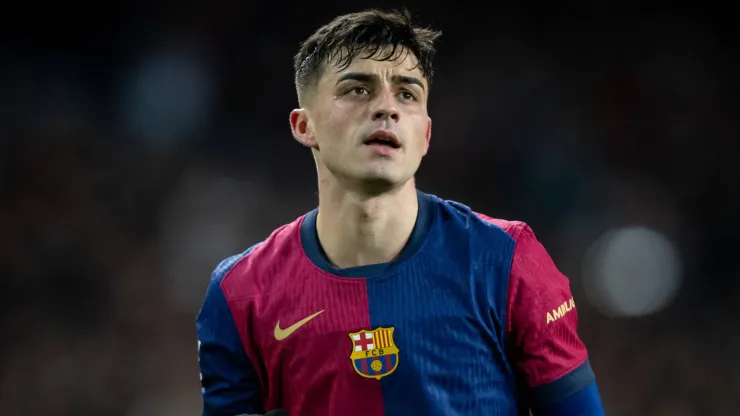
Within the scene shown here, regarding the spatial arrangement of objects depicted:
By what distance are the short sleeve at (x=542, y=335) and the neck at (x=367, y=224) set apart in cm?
30

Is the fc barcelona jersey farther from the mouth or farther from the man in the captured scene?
the mouth

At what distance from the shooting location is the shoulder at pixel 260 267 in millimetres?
1946

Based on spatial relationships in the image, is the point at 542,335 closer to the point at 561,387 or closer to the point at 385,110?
the point at 561,387

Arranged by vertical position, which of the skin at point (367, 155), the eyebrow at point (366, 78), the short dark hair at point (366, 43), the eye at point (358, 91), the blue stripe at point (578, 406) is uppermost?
the short dark hair at point (366, 43)

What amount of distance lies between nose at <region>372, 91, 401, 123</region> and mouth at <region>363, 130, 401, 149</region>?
0.13ft

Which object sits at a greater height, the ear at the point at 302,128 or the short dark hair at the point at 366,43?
the short dark hair at the point at 366,43

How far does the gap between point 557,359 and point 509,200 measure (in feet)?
10.4

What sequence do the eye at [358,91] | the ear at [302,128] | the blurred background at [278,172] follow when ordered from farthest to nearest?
the blurred background at [278,172] < the ear at [302,128] < the eye at [358,91]

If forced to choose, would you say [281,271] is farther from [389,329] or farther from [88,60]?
[88,60]

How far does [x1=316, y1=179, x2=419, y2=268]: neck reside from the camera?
74.5 inches

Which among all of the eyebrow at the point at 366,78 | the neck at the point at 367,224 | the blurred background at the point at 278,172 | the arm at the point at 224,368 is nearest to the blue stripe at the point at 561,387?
the neck at the point at 367,224

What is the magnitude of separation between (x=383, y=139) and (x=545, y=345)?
0.64 m

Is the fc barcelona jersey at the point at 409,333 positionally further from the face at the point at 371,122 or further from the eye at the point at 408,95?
the eye at the point at 408,95

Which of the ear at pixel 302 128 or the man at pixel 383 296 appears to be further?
the ear at pixel 302 128
